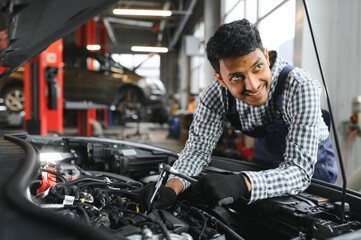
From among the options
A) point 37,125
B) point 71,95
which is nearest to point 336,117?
point 37,125

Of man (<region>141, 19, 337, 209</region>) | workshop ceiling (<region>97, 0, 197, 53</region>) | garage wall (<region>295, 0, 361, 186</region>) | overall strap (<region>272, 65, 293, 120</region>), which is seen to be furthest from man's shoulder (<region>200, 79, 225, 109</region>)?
workshop ceiling (<region>97, 0, 197, 53</region>)

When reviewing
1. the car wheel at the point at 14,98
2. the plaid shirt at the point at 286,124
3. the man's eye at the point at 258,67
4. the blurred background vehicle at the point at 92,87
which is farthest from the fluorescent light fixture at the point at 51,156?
the car wheel at the point at 14,98

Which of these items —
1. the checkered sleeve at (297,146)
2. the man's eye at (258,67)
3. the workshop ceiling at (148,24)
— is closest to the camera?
the checkered sleeve at (297,146)

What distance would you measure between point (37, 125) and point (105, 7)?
3773mm

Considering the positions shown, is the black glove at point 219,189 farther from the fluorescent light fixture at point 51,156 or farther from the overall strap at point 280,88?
the fluorescent light fixture at point 51,156

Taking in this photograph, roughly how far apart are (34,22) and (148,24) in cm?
1073

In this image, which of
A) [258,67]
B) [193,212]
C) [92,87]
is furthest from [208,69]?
[193,212]

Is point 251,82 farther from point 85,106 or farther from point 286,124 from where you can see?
point 85,106

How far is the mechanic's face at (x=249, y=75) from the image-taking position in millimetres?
1168

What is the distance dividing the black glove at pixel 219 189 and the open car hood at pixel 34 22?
0.62 metres

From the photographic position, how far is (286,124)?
1354mm

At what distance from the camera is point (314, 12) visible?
104 inches

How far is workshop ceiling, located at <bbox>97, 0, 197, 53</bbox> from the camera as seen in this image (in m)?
8.83

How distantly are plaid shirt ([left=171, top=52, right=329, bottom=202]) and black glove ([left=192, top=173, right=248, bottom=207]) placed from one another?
2.7 inches
